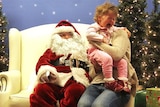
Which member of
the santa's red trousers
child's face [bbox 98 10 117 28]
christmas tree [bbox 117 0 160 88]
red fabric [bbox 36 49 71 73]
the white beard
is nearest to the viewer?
child's face [bbox 98 10 117 28]

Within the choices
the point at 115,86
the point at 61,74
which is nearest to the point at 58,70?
the point at 61,74

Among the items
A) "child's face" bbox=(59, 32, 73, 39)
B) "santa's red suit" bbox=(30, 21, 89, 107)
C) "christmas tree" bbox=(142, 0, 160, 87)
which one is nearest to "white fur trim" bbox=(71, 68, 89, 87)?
"santa's red suit" bbox=(30, 21, 89, 107)

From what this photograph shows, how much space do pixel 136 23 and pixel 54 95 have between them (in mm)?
1509

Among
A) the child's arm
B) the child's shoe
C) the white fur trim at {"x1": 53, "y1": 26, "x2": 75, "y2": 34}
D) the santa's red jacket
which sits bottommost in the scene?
the child's shoe

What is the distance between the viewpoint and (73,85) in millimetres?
2916

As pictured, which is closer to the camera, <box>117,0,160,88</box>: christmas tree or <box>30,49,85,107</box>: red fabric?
<box>30,49,85,107</box>: red fabric

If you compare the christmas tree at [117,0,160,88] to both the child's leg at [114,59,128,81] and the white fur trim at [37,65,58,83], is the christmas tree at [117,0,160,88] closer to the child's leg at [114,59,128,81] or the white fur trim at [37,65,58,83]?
the child's leg at [114,59,128,81]

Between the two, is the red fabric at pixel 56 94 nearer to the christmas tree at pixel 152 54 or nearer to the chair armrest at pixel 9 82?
→ the chair armrest at pixel 9 82

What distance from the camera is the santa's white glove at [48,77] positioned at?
2.97 meters

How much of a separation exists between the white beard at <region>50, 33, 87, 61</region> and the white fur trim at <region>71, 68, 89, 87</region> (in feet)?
0.57

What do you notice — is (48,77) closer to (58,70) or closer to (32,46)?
(58,70)

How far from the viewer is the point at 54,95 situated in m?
2.91

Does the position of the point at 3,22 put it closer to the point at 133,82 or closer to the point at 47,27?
the point at 47,27

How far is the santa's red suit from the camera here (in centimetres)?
283
